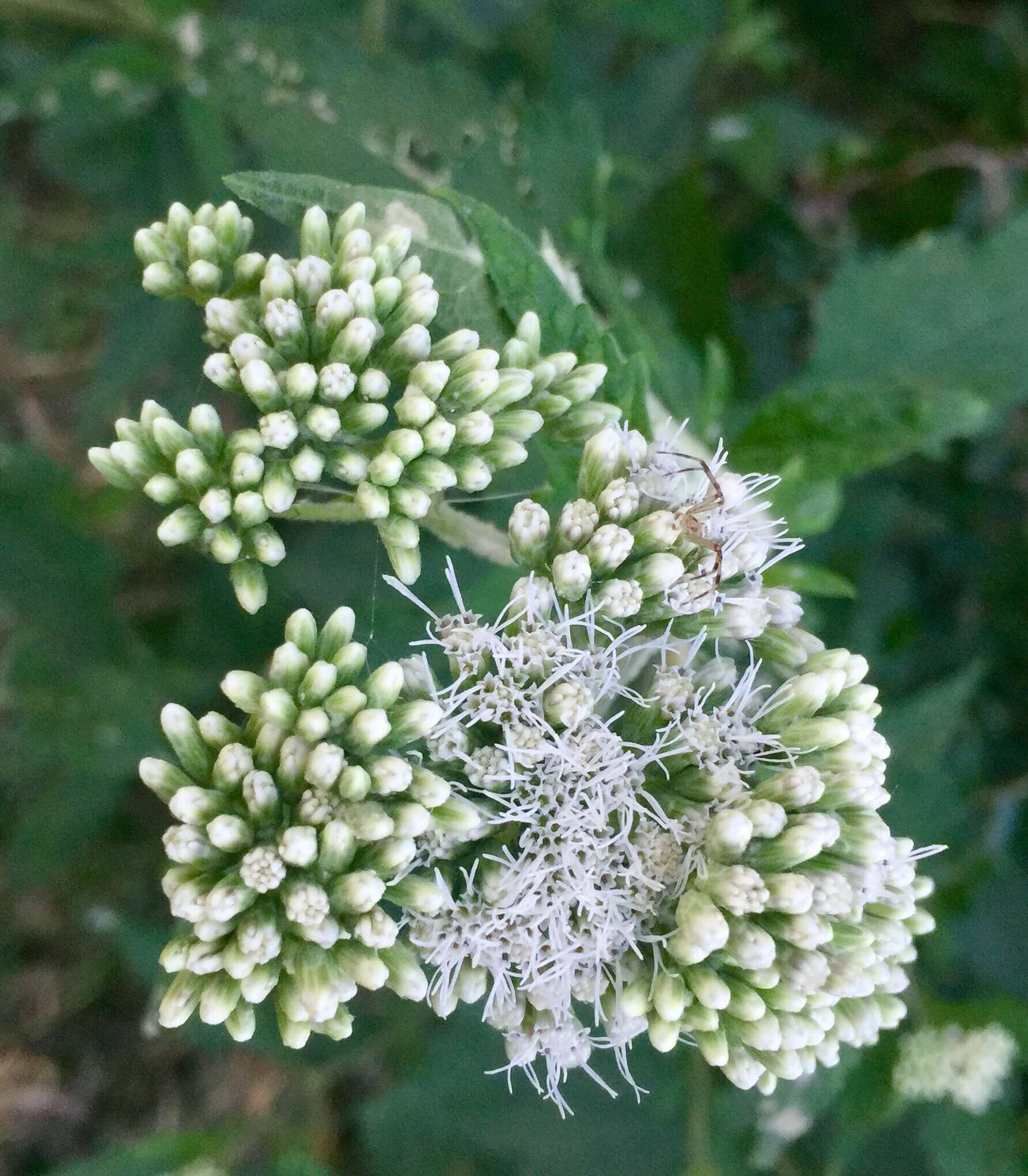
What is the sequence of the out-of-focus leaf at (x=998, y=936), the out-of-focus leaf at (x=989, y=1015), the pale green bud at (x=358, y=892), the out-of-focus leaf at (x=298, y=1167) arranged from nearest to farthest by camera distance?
the pale green bud at (x=358, y=892) → the out-of-focus leaf at (x=989, y=1015) → the out-of-focus leaf at (x=298, y=1167) → the out-of-focus leaf at (x=998, y=936)

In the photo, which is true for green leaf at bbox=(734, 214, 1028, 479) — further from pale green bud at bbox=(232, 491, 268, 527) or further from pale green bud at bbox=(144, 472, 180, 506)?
A: pale green bud at bbox=(144, 472, 180, 506)

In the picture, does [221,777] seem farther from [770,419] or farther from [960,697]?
[960,697]

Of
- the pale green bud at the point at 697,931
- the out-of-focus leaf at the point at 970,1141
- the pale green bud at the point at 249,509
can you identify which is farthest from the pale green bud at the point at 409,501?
the out-of-focus leaf at the point at 970,1141

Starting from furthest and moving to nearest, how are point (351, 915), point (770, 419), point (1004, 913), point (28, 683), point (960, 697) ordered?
1. point (28, 683)
2. point (1004, 913)
3. point (960, 697)
4. point (770, 419)
5. point (351, 915)

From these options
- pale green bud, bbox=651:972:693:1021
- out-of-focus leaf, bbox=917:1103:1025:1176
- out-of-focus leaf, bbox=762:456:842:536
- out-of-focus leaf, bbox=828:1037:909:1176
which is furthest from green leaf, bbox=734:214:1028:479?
out-of-focus leaf, bbox=917:1103:1025:1176

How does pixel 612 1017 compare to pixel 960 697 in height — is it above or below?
above

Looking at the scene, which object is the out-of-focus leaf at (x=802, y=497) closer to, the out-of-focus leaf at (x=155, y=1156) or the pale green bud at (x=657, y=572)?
the pale green bud at (x=657, y=572)

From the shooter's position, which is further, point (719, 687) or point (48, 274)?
point (48, 274)

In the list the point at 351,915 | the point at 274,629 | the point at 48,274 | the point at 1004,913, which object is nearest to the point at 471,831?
the point at 351,915
